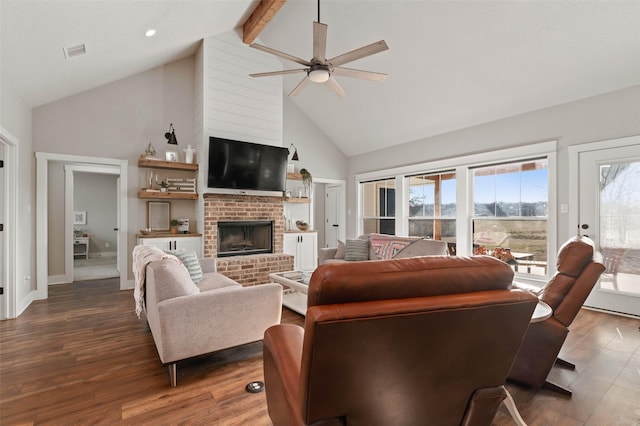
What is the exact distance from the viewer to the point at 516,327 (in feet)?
3.67

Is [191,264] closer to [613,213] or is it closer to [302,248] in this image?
[302,248]

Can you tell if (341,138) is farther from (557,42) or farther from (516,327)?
(516,327)

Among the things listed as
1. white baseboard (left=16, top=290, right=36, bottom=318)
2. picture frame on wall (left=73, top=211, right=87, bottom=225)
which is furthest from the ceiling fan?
picture frame on wall (left=73, top=211, right=87, bottom=225)

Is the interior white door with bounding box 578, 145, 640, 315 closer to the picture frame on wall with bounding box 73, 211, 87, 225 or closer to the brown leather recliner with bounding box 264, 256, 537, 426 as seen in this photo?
the brown leather recliner with bounding box 264, 256, 537, 426

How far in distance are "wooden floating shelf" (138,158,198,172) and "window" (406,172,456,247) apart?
4.05m

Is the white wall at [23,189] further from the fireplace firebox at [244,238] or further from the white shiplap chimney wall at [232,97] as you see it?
the fireplace firebox at [244,238]

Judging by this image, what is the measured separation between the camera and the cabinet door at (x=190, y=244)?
470 cm

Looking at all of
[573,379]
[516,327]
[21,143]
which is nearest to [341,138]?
[21,143]

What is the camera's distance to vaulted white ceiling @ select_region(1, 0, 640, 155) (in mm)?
2906

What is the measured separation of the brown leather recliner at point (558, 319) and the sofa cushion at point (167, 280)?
237 cm

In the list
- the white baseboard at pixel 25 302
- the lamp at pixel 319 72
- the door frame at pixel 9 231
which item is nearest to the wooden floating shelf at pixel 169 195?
the door frame at pixel 9 231

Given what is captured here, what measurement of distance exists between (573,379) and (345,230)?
5.51 m

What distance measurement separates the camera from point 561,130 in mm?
4109

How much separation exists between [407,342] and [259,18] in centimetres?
473
